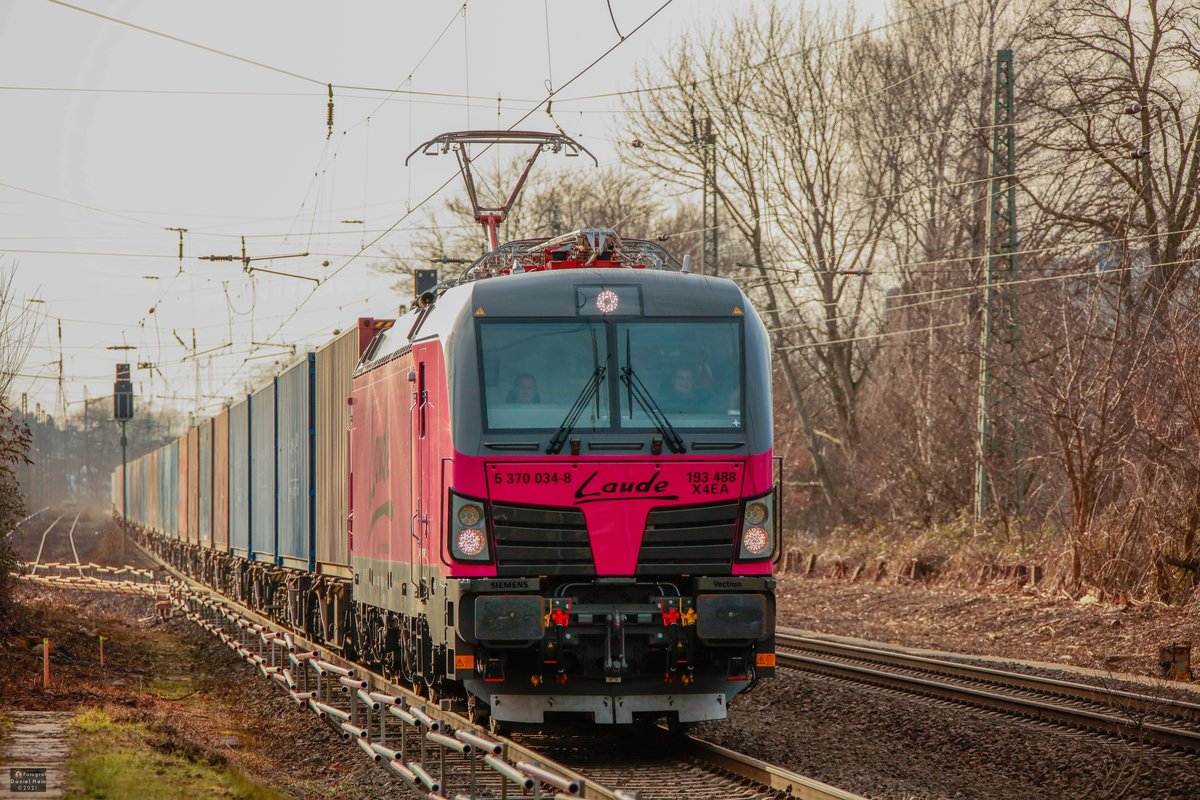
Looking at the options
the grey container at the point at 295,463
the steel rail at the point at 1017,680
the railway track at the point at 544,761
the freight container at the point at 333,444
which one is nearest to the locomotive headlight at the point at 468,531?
the railway track at the point at 544,761

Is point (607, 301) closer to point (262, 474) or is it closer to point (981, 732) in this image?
point (981, 732)

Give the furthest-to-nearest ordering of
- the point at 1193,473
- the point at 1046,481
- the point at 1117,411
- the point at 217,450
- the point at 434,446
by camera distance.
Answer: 1. the point at 217,450
2. the point at 1046,481
3. the point at 1117,411
4. the point at 1193,473
5. the point at 434,446

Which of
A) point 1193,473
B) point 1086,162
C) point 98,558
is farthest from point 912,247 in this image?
point 98,558

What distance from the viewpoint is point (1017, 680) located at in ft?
48.0

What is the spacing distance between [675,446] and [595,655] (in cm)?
151

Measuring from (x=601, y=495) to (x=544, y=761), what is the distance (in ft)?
5.83

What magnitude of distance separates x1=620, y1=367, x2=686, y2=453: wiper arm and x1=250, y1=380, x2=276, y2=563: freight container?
42.7 feet

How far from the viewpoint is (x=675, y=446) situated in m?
9.91

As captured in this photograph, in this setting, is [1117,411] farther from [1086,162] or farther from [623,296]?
[623,296]

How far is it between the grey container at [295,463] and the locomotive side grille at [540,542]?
29.8 ft

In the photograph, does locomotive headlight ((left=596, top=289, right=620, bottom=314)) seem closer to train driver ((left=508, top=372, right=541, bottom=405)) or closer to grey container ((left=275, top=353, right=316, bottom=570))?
train driver ((left=508, top=372, right=541, bottom=405))

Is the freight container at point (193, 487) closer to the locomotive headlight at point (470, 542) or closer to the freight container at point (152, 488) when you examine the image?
the freight container at point (152, 488)

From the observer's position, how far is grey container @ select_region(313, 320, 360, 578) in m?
16.1

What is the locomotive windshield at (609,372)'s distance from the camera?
10016 mm
